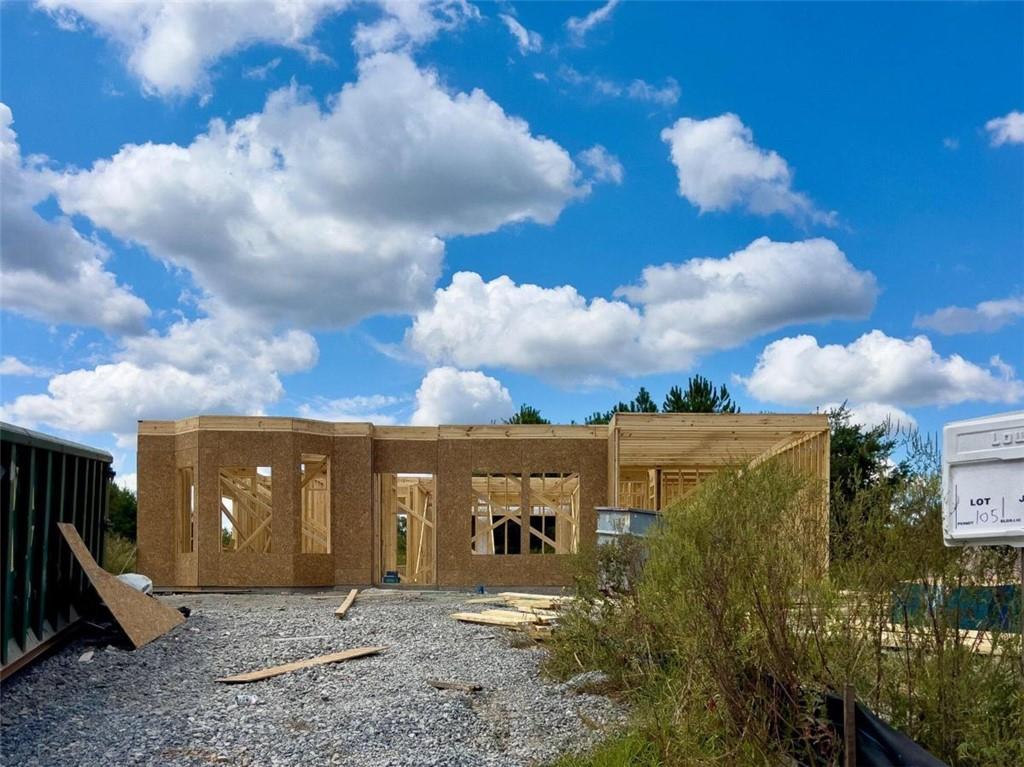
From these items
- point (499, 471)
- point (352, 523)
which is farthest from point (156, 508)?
point (499, 471)

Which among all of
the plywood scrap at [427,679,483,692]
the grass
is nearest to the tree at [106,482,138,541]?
the grass

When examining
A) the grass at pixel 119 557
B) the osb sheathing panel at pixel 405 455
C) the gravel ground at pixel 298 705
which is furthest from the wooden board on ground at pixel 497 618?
the grass at pixel 119 557

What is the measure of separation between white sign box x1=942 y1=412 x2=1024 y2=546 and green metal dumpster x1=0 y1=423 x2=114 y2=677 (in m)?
7.27

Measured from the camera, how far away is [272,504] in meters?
17.3

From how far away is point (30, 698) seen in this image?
25.1 ft

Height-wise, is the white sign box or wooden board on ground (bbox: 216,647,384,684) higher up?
the white sign box

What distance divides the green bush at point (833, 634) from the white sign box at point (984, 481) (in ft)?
0.53

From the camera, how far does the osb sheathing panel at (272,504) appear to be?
56.5 ft

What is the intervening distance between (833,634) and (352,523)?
1388 cm

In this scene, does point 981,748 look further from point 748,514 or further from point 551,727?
point 551,727

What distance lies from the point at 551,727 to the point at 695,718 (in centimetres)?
156

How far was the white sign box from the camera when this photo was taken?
14.1 feet

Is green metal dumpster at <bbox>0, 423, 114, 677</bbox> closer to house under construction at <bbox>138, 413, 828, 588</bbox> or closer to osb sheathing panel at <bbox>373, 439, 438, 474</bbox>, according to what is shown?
house under construction at <bbox>138, 413, 828, 588</bbox>

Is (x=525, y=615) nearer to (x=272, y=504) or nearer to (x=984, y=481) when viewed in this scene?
(x=984, y=481)
